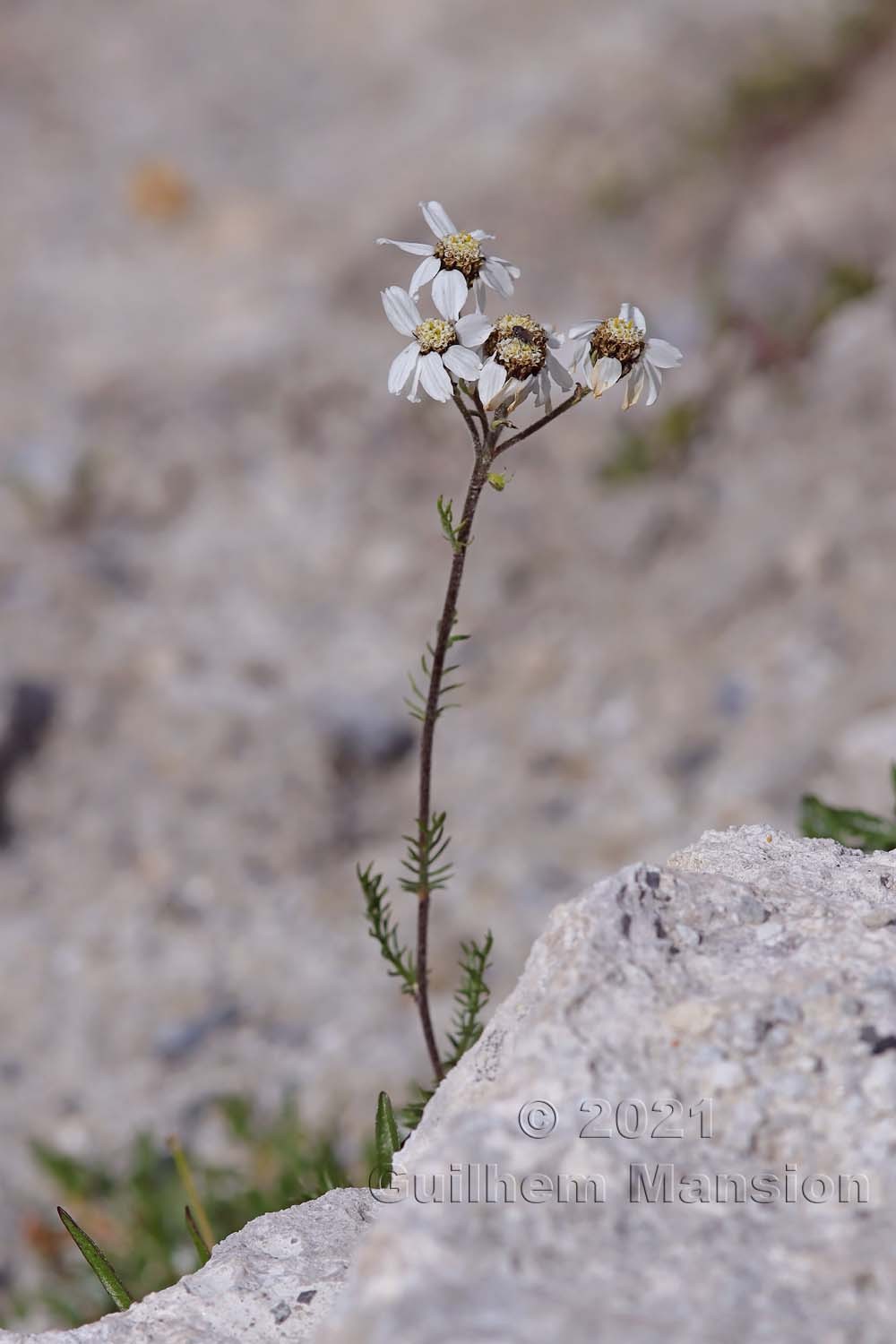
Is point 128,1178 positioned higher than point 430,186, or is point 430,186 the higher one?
point 430,186

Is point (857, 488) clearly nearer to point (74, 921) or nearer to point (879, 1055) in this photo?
point (74, 921)

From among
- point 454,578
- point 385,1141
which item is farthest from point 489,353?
point 385,1141

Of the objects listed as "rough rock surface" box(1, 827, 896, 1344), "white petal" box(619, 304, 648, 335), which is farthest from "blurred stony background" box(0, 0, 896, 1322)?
"white petal" box(619, 304, 648, 335)

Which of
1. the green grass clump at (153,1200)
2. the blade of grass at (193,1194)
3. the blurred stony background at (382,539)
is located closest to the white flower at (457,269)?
the blade of grass at (193,1194)

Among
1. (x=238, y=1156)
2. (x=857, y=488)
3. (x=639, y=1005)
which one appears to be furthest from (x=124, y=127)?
(x=639, y=1005)

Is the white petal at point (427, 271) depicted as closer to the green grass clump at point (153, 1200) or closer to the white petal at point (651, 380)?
the white petal at point (651, 380)

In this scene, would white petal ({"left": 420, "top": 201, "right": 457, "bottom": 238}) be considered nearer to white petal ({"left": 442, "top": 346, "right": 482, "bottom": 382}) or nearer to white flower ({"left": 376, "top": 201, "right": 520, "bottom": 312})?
white flower ({"left": 376, "top": 201, "right": 520, "bottom": 312})

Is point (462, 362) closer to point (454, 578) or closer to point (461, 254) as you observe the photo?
point (461, 254)
